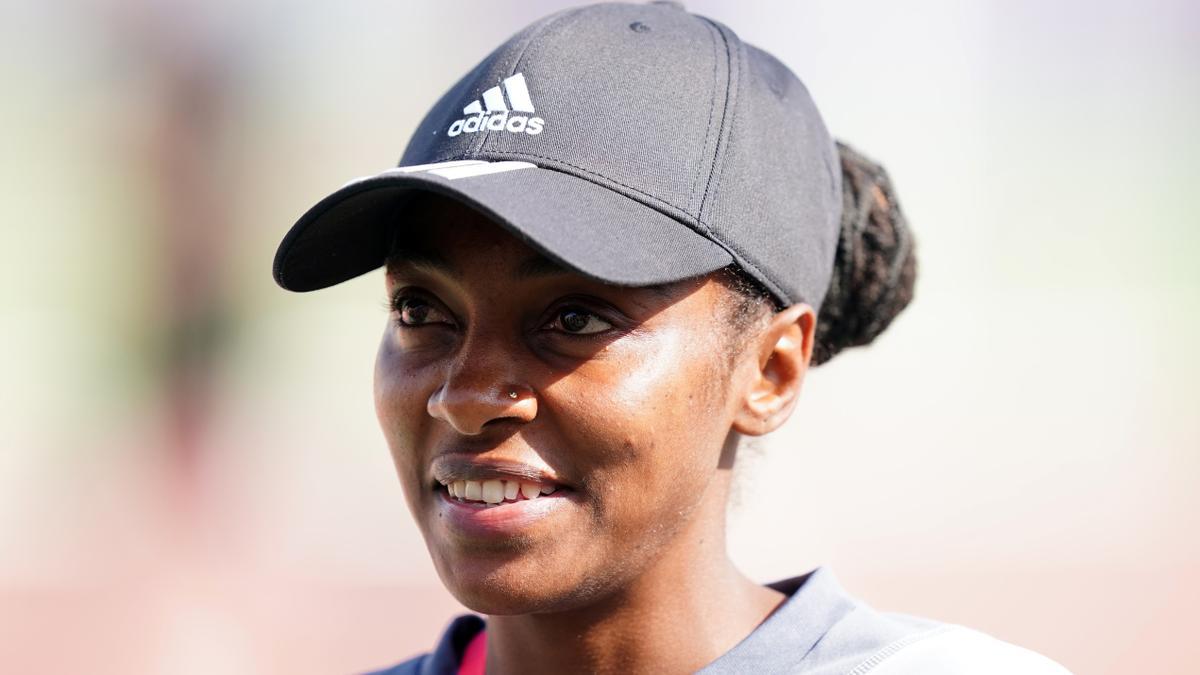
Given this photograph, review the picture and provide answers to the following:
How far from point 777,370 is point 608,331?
37 cm

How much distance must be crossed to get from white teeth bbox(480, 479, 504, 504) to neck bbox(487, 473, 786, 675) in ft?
0.88

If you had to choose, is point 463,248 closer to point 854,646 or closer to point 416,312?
point 416,312

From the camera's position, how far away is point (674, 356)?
203cm

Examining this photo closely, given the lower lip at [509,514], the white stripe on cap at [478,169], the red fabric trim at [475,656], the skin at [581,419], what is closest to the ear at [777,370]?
the skin at [581,419]

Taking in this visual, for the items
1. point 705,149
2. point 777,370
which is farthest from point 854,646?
point 705,149

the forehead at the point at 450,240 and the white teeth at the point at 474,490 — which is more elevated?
the forehead at the point at 450,240

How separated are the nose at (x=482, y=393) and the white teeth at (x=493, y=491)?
75 millimetres

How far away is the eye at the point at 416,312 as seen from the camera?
2160 mm

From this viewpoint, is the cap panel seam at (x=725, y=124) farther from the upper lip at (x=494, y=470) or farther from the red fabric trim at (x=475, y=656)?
the red fabric trim at (x=475, y=656)

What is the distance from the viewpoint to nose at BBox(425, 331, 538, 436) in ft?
6.45

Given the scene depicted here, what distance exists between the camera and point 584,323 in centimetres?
202

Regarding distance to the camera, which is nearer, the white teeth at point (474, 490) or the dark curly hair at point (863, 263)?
the white teeth at point (474, 490)

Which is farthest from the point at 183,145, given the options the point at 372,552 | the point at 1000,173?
the point at 1000,173

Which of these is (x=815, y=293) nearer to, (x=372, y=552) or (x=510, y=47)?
(x=510, y=47)
